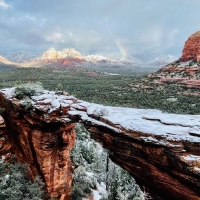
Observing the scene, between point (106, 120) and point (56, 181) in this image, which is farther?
point (56, 181)

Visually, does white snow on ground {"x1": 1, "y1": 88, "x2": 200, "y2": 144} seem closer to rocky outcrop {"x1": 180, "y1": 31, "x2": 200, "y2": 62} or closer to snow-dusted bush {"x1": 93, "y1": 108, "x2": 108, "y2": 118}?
snow-dusted bush {"x1": 93, "y1": 108, "x2": 108, "y2": 118}

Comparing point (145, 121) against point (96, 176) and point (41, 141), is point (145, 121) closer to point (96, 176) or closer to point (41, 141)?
point (41, 141)

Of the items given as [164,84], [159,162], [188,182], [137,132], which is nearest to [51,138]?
[137,132]

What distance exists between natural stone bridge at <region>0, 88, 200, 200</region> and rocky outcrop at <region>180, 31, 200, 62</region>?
6836 centimetres

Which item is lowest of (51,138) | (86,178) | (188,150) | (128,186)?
(86,178)

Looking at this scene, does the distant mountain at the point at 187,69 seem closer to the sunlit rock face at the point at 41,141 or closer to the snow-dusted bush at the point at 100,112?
the sunlit rock face at the point at 41,141

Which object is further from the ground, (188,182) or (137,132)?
(137,132)

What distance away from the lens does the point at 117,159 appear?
8.25 m

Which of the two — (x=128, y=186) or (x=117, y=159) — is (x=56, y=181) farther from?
(x=117, y=159)

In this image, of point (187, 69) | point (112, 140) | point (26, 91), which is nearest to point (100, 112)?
point (112, 140)

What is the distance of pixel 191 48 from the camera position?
70.9 metres

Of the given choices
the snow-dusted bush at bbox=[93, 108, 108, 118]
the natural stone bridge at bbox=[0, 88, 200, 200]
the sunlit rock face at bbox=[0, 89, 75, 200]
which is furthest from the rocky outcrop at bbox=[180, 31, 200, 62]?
the snow-dusted bush at bbox=[93, 108, 108, 118]

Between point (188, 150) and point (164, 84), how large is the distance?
202 ft

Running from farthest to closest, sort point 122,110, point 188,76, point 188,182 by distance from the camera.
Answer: point 188,76 → point 122,110 → point 188,182
